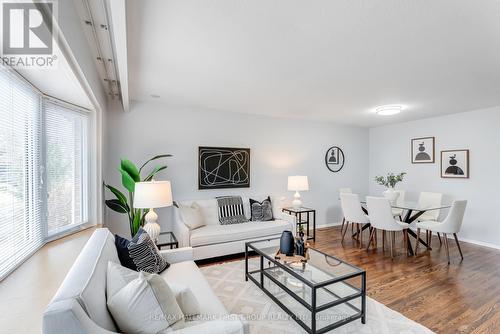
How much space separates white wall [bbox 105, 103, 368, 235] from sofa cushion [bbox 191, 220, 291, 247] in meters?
0.81

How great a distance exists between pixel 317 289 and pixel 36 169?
9.15 ft

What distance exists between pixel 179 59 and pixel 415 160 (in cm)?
514

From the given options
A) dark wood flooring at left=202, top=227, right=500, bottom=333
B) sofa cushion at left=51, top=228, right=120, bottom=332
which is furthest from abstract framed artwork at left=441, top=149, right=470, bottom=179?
sofa cushion at left=51, top=228, right=120, bottom=332

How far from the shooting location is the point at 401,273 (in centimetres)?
307

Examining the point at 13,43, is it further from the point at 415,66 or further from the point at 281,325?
the point at 415,66

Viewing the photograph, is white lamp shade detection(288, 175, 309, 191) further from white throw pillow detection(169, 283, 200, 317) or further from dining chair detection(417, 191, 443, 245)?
white throw pillow detection(169, 283, 200, 317)

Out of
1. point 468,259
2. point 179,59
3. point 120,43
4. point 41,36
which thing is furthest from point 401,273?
point 41,36

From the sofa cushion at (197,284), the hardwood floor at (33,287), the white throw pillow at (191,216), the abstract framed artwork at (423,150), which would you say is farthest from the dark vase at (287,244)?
the abstract framed artwork at (423,150)

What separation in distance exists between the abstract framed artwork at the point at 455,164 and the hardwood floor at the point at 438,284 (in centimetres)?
128

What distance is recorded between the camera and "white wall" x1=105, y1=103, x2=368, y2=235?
378cm

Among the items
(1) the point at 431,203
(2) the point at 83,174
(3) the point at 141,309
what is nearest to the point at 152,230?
(2) the point at 83,174

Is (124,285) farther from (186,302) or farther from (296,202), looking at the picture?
(296,202)

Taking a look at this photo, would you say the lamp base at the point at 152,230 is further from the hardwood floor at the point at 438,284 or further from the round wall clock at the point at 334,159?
the round wall clock at the point at 334,159

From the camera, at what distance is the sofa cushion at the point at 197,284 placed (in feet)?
5.10
